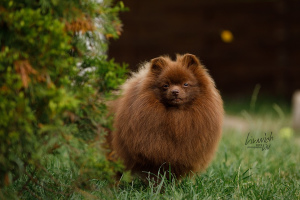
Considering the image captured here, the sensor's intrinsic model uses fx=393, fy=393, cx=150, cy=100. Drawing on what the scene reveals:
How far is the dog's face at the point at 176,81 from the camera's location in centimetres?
341

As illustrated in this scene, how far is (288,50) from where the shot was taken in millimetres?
11125

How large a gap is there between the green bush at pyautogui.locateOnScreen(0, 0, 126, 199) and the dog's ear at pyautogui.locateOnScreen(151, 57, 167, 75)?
622 millimetres

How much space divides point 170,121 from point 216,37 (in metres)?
8.52

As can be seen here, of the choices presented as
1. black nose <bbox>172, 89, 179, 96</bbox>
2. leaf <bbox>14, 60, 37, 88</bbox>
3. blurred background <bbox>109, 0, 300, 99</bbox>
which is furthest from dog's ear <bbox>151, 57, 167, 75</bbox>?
blurred background <bbox>109, 0, 300, 99</bbox>

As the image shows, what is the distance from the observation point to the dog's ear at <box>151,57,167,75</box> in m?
3.58

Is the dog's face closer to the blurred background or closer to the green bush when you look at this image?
the green bush

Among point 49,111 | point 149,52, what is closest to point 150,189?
point 49,111

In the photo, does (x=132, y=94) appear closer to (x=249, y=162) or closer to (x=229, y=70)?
(x=249, y=162)

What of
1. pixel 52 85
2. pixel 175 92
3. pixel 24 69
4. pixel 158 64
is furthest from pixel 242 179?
pixel 24 69

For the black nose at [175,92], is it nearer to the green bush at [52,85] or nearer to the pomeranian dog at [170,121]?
the pomeranian dog at [170,121]

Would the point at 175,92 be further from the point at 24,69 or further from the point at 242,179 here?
the point at 24,69

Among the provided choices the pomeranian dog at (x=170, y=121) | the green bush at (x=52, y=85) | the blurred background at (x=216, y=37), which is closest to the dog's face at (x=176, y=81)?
the pomeranian dog at (x=170, y=121)

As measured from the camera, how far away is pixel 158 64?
358 centimetres

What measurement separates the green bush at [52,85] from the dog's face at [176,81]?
25.6 inches
